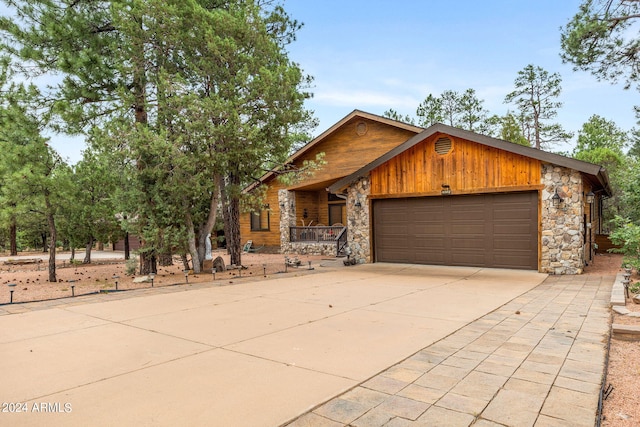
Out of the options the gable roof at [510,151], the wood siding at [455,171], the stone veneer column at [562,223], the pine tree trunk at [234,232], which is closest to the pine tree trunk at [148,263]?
the pine tree trunk at [234,232]

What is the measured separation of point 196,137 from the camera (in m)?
10.2

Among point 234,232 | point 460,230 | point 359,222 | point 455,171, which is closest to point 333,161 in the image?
point 359,222

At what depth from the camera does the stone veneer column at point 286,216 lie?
1945 centimetres

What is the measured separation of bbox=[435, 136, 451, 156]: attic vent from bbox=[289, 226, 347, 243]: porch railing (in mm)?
6738

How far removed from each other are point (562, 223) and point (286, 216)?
40.2 feet

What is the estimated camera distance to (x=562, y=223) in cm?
995

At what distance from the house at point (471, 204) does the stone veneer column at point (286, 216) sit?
5754mm

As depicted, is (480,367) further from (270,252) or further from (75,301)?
(270,252)

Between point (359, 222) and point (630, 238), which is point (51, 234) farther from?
point (630, 238)

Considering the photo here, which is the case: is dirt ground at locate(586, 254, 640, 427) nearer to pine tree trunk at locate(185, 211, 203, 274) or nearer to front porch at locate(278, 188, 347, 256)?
pine tree trunk at locate(185, 211, 203, 274)

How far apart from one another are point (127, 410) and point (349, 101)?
31.9 m

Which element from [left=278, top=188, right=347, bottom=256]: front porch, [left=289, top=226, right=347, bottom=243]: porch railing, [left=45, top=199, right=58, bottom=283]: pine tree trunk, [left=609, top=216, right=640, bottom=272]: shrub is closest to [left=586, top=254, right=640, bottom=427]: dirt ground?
[left=609, top=216, right=640, bottom=272]: shrub

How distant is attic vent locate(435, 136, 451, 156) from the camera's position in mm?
11539

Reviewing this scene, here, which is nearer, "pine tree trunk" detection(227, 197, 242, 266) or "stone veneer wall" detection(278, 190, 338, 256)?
"pine tree trunk" detection(227, 197, 242, 266)
